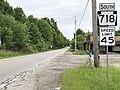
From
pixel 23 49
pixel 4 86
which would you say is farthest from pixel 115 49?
pixel 4 86

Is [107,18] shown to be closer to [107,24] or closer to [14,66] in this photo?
[107,24]

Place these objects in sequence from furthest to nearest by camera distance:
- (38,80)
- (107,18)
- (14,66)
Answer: (14,66) < (38,80) < (107,18)

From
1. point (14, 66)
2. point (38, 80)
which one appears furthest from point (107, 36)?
point (14, 66)

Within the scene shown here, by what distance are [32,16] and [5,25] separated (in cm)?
5315

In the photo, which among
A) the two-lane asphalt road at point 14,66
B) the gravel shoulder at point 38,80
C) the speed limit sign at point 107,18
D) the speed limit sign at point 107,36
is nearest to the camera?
the speed limit sign at point 107,18

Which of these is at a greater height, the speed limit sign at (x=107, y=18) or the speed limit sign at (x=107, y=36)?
the speed limit sign at (x=107, y=18)

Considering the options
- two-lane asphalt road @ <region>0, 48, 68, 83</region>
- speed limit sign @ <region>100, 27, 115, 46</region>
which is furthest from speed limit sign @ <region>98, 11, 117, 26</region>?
two-lane asphalt road @ <region>0, 48, 68, 83</region>

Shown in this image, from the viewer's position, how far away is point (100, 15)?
1223cm

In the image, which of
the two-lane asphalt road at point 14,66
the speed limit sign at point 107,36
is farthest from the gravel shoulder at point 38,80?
the speed limit sign at point 107,36

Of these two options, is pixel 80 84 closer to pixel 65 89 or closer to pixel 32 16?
pixel 65 89

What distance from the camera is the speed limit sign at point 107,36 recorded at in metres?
12.2

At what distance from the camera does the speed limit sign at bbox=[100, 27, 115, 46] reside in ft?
40.1

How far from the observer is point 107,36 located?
40.2 ft

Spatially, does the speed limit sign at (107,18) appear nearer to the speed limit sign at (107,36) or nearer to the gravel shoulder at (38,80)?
the speed limit sign at (107,36)
